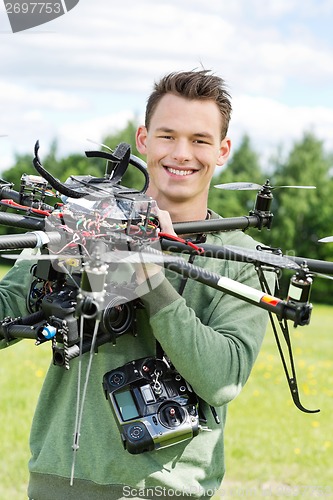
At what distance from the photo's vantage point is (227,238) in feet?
12.9

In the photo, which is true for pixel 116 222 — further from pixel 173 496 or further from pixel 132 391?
pixel 173 496

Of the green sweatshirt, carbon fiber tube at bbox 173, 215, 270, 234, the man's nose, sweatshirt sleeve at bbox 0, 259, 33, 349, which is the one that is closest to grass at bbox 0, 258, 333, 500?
the green sweatshirt

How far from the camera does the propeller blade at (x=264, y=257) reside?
113 inches

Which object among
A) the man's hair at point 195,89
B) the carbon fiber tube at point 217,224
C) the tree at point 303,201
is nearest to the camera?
the carbon fiber tube at point 217,224

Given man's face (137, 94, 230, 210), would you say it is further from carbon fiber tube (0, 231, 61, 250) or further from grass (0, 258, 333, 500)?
grass (0, 258, 333, 500)

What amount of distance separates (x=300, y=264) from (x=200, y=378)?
792 millimetres

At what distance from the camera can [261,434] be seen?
29.8 ft

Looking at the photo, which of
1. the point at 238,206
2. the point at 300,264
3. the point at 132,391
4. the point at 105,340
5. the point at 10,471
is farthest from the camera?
the point at 238,206

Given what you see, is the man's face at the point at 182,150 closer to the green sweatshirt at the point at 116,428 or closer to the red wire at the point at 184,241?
the green sweatshirt at the point at 116,428

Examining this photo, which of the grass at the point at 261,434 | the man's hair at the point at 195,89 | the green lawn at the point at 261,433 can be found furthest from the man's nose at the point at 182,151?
the green lawn at the point at 261,433

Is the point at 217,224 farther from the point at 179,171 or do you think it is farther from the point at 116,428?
the point at 116,428

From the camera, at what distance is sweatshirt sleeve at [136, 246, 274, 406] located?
10.8ft

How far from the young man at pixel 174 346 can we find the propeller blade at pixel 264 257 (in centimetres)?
34

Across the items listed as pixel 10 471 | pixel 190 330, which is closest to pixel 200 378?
pixel 190 330
